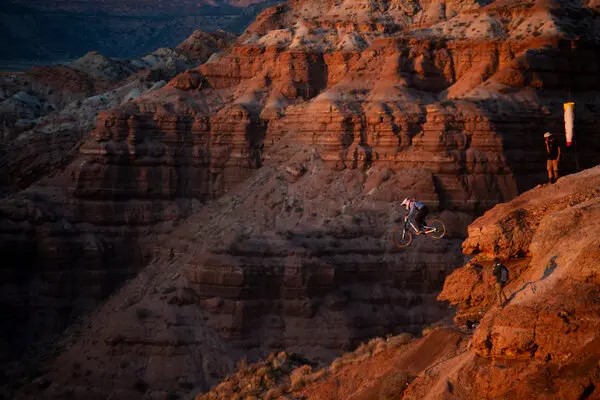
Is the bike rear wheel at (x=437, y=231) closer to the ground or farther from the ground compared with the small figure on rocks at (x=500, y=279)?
closer to the ground

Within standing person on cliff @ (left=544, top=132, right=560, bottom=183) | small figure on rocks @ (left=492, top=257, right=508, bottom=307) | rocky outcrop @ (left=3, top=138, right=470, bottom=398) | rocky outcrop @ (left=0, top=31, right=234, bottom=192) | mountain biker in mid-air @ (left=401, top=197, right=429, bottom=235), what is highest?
standing person on cliff @ (left=544, top=132, right=560, bottom=183)

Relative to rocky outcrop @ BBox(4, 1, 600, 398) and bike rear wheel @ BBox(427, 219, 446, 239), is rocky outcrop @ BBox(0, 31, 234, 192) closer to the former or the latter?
rocky outcrop @ BBox(4, 1, 600, 398)

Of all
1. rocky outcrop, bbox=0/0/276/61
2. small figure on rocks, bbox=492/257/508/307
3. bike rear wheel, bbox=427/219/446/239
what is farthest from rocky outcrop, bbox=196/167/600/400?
rocky outcrop, bbox=0/0/276/61

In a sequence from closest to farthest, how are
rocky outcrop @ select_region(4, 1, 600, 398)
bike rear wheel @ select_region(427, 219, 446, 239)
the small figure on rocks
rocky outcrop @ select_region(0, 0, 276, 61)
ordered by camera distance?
the small figure on rocks → bike rear wheel @ select_region(427, 219, 446, 239) → rocky outcrop @ select_region(4, 1, 600, 398) → rocky outcrop @ select_region(0, 0, 276, 61)

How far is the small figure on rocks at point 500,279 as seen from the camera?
21.3 metres

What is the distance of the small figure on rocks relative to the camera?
21.3 metres

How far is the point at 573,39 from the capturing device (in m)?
55.9

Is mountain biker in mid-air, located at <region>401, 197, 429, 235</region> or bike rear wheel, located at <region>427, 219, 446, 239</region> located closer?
mountain biker in mid-air, located at <region>401, 197, 429, 235</region>

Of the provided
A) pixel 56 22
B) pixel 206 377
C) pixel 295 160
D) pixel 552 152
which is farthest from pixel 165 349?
pixel 56 22

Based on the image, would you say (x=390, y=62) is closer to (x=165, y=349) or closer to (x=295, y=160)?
(x=295, y=160)

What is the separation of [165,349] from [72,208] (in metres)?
12.1

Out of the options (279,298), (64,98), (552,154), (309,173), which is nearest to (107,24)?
(64,98)

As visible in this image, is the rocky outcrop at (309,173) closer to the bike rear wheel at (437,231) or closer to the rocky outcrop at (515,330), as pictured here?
the bike rear wheel at (437,231)

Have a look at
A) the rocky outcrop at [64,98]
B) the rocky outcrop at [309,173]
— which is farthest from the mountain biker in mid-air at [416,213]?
the rocky outcrop at [64,98]
